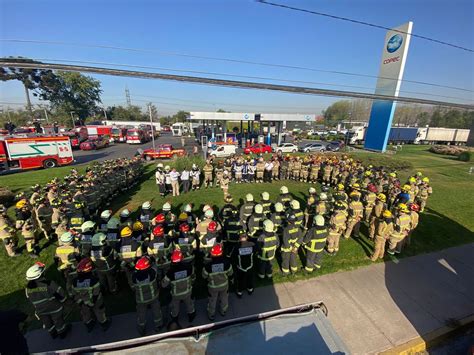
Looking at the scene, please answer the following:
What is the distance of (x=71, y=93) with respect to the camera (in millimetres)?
63781

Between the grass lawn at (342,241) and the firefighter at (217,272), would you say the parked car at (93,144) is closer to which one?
the grass lawn at (342,241)

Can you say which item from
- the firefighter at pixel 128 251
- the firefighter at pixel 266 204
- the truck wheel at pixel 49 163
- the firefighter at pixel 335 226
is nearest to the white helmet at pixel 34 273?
the firefighter at pixel 128 251

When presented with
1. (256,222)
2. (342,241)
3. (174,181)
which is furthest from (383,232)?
(174,181)

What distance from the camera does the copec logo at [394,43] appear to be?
2505cm

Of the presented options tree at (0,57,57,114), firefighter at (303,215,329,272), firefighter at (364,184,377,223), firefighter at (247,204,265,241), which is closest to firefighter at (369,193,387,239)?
firefighter at (364,184,377,223)

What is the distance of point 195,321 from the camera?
495 centimetres

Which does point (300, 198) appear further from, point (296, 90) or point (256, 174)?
point (296, 90)

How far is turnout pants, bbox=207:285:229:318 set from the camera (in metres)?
4.65

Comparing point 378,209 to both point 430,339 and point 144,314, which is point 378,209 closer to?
point 430,339

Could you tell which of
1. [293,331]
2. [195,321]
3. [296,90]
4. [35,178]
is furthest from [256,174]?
[35,178]

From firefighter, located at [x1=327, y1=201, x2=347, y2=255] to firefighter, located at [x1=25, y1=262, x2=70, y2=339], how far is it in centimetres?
725

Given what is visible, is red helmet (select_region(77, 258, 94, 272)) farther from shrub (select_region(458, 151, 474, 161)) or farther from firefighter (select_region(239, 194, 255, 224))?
shrub (select_region(458, 151, 474, 161))

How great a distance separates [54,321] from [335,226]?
296 inches

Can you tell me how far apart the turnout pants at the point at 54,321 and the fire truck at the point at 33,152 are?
2022 cm
